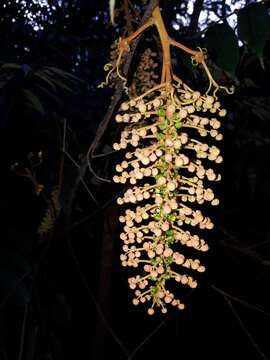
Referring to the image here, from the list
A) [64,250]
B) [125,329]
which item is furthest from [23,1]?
[125,329]

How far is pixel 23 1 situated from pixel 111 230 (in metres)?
2.10

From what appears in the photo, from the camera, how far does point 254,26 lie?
2.28ft

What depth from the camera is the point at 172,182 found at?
492 millimetres

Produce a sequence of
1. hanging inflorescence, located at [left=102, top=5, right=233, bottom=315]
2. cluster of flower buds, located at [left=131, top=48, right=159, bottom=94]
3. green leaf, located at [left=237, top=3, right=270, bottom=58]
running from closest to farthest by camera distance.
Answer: hanging inflorescence, located at [left=102, top=5, right=233, bottom=315]
green leaf, located at [left=237, top=3, right=270, bottom=58]
cluster of flower buds, located at [left=131, top=48, right=159, bottom=94]

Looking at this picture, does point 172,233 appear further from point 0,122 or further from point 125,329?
point 125,329

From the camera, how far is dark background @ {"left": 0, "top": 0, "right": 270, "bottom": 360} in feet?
4.00

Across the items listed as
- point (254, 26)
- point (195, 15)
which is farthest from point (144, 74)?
point (254, 26)

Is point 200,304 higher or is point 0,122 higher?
point 0,122

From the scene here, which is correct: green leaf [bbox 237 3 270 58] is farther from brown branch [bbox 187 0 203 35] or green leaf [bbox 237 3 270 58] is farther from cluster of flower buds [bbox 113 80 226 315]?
brown branch [bbox 187 0 203 35]

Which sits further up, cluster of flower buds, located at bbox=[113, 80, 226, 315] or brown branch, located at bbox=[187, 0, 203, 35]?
brown branch, located at bbox=[187, 0, 203, 35]

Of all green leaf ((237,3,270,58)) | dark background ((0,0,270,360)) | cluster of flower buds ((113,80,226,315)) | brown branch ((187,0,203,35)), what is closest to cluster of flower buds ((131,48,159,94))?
dark background ((0,0,270,360))

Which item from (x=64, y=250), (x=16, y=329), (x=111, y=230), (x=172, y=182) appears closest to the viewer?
(x=172, y=182)

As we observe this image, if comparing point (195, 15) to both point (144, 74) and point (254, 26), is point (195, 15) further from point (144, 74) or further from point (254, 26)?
point (254, 26)

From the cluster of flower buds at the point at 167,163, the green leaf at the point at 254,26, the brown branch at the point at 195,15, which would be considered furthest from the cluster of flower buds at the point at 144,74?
the cluster of flower buds at the point at 167,163
